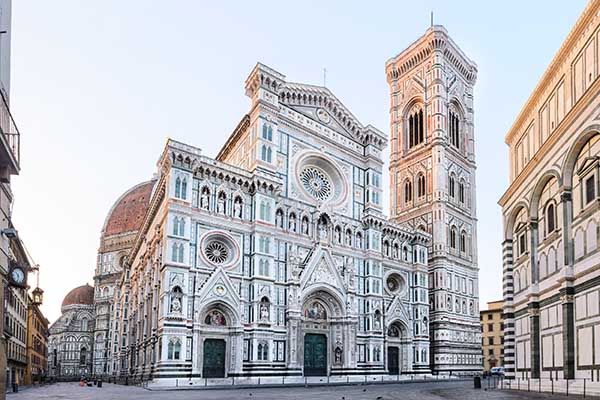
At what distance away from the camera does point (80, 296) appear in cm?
12294

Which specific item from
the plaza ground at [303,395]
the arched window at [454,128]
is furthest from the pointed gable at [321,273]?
the arched window at [454,128]

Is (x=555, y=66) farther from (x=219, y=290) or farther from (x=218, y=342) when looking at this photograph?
(x=218, y=342)

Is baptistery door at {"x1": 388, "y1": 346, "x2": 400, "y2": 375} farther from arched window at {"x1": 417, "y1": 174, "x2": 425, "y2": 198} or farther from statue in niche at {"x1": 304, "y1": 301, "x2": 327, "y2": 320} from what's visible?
arched window at {"x1": 417, "y1": 174, "x2": 425, "y2": 198}

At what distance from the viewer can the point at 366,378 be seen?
5703 centimetres

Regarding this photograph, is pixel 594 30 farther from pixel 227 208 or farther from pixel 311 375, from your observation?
pixel 311 375

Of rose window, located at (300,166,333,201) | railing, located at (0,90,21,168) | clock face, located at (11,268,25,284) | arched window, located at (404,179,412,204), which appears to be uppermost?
arched window, located at (404,179,412,204)

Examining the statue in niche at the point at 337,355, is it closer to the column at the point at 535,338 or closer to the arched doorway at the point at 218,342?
the arched doorway at the point at 218,342

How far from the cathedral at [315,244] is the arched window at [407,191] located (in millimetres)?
206

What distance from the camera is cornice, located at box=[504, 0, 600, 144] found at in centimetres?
2733

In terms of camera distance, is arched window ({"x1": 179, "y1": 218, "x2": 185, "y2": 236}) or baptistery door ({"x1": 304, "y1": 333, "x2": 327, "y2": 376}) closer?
arched window ({"x1": 179, "y1": 218, "x2": 185, "y2": 236})

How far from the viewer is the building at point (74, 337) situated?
116000mm

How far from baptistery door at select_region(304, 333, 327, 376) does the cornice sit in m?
25.1

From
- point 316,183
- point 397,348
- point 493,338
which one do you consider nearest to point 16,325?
point 316,183

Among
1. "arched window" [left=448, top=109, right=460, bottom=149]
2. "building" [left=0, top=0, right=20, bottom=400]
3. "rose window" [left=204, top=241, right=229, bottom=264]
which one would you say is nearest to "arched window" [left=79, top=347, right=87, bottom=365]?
"rose window" [left=204, top=241, right=229, bottom=264]
